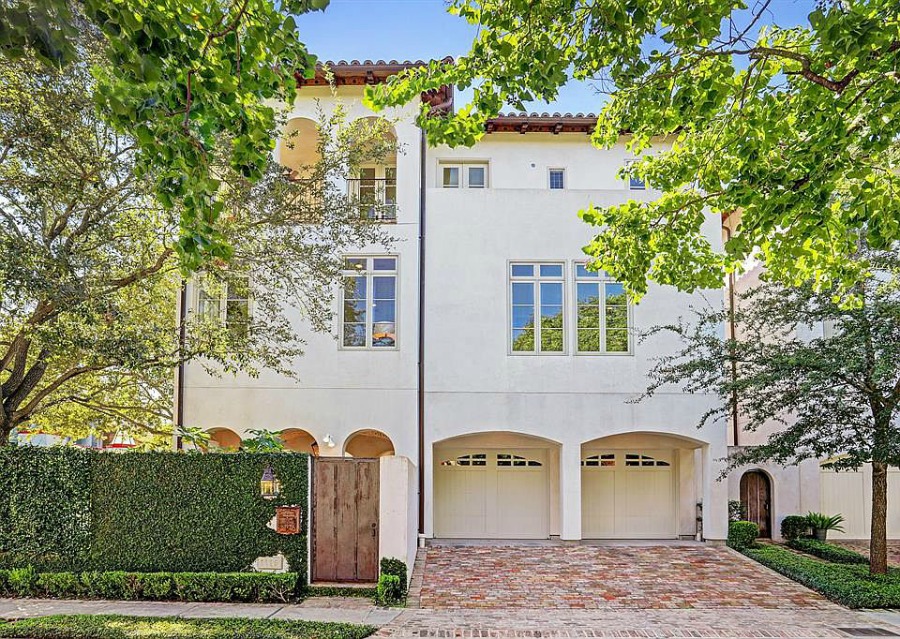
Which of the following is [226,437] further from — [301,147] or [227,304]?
[301,147]

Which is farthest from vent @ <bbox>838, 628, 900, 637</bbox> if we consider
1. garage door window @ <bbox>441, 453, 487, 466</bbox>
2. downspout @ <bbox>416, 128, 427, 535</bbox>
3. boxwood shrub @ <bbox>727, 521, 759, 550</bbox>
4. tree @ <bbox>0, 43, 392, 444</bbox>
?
tree @ <bbox>0, 43, 392, 444</bbox>

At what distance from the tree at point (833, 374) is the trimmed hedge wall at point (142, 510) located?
25.3 ft

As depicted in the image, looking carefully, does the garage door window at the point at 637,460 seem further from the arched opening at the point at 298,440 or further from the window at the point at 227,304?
the window at the point at 227,304

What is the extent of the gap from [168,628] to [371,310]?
7.98 m

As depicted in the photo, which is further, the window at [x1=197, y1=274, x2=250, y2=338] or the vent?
the window at [x1=197, y1=274, x2=250, y2=338]

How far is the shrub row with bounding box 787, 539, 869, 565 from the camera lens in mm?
13227

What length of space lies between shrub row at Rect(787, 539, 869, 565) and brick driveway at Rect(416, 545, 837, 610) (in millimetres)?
1681

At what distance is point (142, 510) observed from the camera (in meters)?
10.6

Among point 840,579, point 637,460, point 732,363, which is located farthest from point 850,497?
point 732,363

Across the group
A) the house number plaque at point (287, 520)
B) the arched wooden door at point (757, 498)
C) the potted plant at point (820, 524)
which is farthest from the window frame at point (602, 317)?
the house number plaque at point (287, 520)

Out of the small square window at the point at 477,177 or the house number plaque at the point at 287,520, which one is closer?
the house number plaque at the point at 287,520

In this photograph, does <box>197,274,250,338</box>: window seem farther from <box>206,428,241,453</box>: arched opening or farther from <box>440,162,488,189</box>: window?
<box>440,162,488,189</box>: window

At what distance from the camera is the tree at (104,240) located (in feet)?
29.8

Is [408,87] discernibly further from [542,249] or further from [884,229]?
[542,249]
